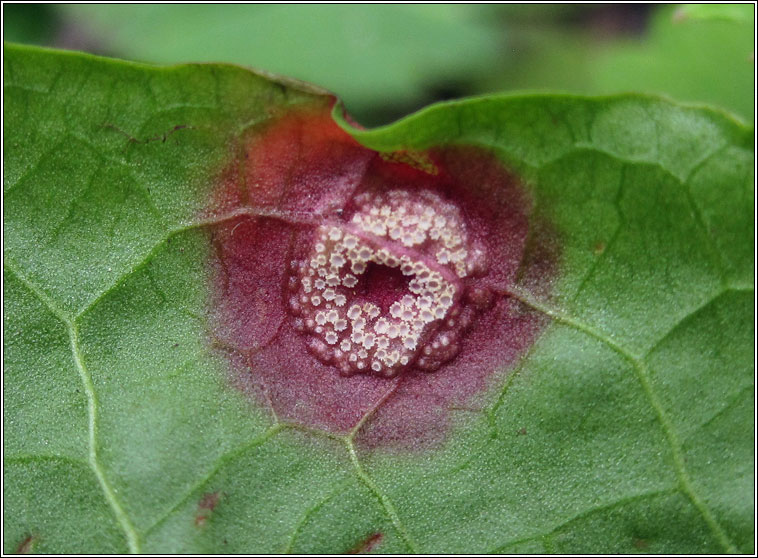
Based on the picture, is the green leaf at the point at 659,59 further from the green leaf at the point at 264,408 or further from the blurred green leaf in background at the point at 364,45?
the green leaf at the point at 264,408

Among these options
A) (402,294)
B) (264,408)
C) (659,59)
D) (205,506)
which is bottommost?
(205,506)

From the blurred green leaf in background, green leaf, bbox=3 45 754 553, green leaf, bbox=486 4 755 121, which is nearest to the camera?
green leaf, bbox=3 45 754 553

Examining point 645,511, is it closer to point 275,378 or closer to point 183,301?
point 275,378

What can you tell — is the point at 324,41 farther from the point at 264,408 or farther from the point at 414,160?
the point at 264,408

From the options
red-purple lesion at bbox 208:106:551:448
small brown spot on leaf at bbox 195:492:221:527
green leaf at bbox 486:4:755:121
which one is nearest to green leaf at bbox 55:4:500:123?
green leaf at bbox 486:4:755:121

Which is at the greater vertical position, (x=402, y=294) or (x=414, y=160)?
(x=414, y=160)

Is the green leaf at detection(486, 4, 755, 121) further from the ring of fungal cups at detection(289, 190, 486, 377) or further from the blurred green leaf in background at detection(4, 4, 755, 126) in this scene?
the ring of fungal cups at detection(289, 190, 486, 377)

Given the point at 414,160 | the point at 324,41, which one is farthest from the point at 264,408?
the point at 324,41
